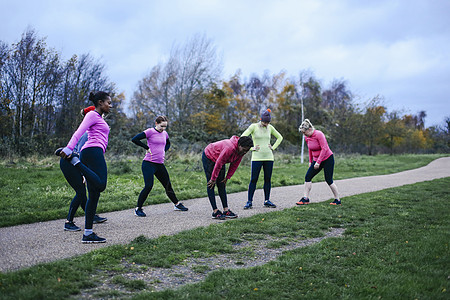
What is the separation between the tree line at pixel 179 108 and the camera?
17969 mm

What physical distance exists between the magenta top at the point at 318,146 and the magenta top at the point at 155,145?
344 cm

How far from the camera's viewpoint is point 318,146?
814 centimetres

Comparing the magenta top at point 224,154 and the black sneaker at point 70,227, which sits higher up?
the magenta top at point 224,154

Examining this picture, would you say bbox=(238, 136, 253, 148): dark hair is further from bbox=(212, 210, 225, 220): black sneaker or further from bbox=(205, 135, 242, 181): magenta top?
bbox=(212, 210, 225, 220): black sneaker

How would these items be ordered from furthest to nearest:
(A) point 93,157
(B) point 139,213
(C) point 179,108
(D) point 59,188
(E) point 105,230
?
(C) point 179,108, (D) point 59,188, (B) point 139,213, (E) point 105,230, (A) point 93,157

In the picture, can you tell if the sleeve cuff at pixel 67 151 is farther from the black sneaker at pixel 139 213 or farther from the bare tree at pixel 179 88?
the bare tree at pixel 179 88

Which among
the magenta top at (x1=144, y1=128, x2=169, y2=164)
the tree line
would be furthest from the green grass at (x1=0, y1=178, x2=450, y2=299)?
the tree line

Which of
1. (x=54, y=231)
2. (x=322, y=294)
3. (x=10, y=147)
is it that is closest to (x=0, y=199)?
(x=54, y=231)

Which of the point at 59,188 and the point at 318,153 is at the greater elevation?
the point at 318,153

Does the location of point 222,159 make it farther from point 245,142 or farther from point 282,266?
point 282,266

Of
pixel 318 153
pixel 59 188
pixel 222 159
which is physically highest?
pixel 318 153

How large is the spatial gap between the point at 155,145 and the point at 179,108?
79.2 ft

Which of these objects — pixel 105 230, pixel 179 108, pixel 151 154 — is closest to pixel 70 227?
pixel 105 230

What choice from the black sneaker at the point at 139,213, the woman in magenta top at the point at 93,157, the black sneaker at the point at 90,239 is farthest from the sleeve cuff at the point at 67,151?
the black sneaker at the point at 139,213
